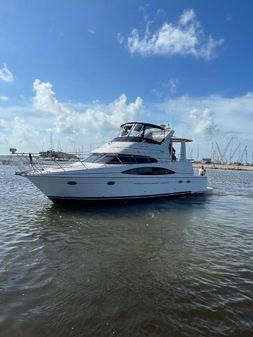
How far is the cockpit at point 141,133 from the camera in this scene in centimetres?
2030

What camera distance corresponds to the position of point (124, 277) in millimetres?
7328

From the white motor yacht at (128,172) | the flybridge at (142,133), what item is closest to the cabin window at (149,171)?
the white motor yacht at (128,172)

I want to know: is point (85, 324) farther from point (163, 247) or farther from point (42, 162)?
point (42, 162)

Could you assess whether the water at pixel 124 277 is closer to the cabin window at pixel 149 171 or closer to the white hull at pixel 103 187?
the white hull at pixel 103 187

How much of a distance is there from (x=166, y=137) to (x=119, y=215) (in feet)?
27.4

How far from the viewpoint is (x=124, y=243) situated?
10242mm

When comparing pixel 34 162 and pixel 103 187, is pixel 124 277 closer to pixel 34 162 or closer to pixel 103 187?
pixel 103 187

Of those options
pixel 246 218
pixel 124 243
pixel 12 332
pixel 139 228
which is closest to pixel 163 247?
pixel 124 243

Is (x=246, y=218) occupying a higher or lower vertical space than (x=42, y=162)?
lower

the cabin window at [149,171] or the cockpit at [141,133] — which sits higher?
the cockpit at [141,133]

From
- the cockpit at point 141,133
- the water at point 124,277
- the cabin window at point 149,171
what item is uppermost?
the cockpit at point 141,133

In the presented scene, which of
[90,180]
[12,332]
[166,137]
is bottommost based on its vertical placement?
[12,332]

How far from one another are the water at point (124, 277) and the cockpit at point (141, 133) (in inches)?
291

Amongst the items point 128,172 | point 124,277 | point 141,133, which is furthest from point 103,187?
point 124,277
